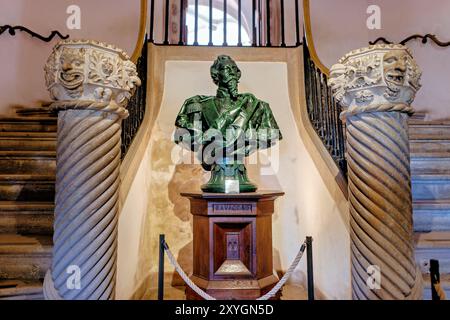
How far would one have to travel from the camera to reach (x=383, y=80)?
1431 millimetres

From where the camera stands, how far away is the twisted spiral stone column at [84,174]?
1.32 metres

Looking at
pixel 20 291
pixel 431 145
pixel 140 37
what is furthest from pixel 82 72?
pixel 431 145

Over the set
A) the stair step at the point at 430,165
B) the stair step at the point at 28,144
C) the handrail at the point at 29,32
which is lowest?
the stair step at the point at 430,165

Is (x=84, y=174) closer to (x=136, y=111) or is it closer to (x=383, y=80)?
(x=136, y=111)

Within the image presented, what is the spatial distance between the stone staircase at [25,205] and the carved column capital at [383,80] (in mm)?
1793

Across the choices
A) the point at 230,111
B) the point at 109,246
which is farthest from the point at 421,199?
the point at 109,246

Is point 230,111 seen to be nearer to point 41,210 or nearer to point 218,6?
point 41,210

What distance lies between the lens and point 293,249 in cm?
277

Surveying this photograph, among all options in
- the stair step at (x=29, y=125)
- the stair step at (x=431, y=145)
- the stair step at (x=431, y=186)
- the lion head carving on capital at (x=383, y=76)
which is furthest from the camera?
the stair step at (x=29, y=125)

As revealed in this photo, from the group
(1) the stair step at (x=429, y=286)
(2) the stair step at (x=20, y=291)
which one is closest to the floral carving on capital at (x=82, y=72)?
(2) the stair step at (x=20, y=291)

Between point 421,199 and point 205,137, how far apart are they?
1570mm

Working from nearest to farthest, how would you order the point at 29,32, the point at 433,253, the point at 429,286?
the point at 429,286 → the point at 433,253 → the point at 29,32

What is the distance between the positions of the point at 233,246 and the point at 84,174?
1.13 meters

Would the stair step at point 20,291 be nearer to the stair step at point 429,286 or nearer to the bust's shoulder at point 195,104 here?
the bust's shoulder at point 195,104
